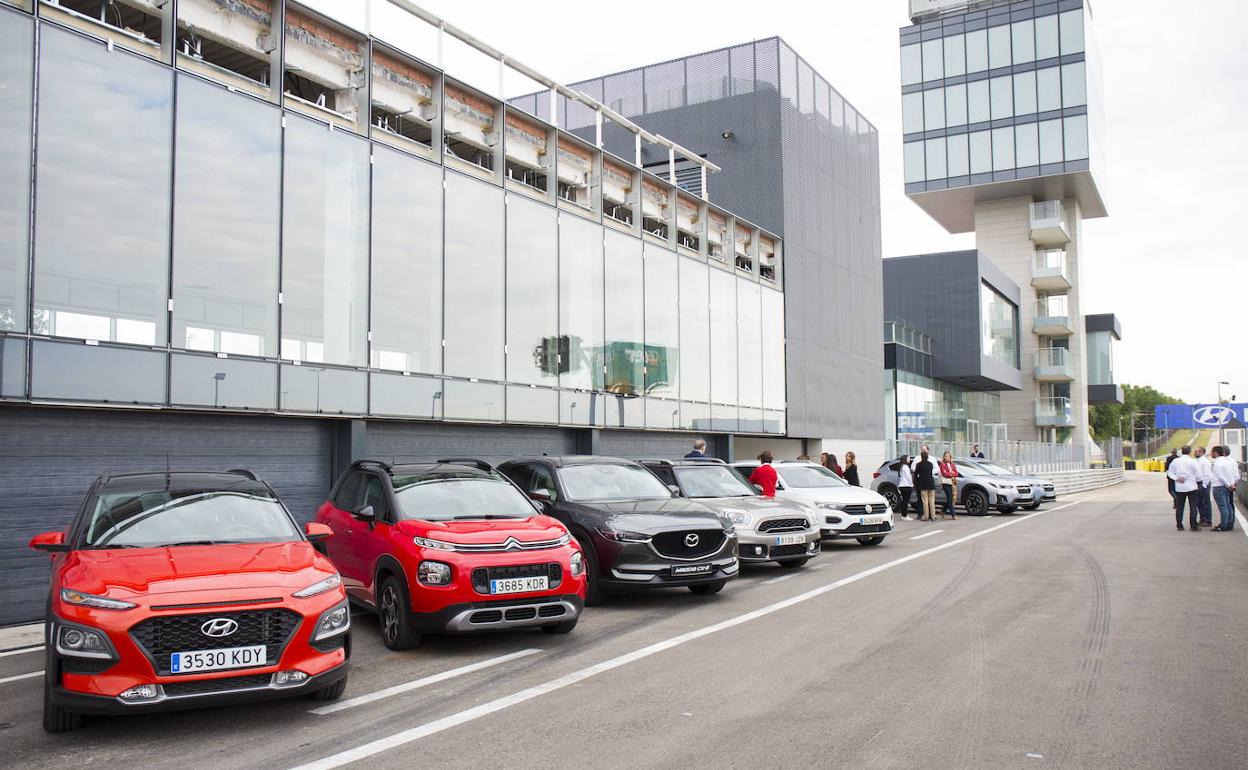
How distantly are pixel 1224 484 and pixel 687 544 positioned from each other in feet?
48.7

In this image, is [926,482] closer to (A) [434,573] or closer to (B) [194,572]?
(A) [434,573]

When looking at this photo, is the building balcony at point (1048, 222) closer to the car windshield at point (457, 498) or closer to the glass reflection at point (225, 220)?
the glass reflection at point (225, 220)

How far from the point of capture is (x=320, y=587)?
21.0 feet

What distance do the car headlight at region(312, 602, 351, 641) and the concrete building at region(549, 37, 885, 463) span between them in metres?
23.5

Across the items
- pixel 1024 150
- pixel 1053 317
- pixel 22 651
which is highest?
pixel 1024 150

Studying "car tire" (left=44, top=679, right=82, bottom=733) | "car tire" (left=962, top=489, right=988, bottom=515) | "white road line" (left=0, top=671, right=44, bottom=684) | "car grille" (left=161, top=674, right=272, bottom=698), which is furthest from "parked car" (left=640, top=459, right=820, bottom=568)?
"car tire" (left=962, top=489, right=988, bottom=515)

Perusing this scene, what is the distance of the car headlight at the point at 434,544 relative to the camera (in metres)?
8.19

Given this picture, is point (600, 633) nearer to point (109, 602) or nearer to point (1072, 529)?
point (109, 602)

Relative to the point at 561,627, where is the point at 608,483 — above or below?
above

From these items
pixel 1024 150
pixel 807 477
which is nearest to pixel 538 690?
pixel 807 477

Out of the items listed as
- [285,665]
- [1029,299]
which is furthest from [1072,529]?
[1029,299]

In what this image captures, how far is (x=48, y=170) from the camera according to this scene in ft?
35.5

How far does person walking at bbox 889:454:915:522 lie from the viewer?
24625 millimetres

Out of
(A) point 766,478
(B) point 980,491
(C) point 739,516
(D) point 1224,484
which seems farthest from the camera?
(B) point 980,491
